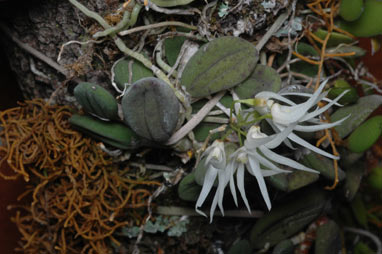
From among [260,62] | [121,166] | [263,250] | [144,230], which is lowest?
[263,250]

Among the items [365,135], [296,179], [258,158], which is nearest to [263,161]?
[258,158]

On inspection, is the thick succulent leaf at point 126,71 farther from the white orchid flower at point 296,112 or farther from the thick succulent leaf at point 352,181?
the thick succulent leaf at point 352,181

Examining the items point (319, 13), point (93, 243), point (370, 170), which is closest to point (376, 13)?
point (319, 13)

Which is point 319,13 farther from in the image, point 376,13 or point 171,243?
point 171,243

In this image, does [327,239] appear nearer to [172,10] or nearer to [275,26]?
[275,26]

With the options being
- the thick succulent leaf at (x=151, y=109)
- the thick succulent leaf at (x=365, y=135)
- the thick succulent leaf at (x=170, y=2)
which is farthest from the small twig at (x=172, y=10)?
the thick succulent leaf at (x=365, y=135)

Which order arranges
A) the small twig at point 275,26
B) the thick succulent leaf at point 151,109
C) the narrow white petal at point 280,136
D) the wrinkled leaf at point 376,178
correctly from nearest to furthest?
the narrow white petal at point 280,136 < the thick succulent leaf at point 151,109 < the small twig at point 275,26 < the wrinkled leaf at point 376,178
